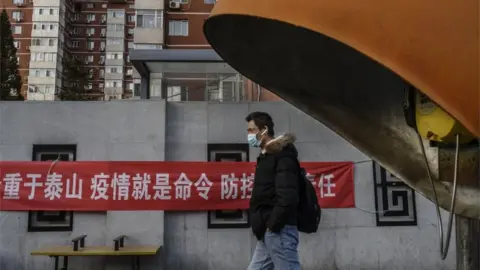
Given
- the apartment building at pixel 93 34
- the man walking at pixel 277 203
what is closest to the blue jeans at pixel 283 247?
the man walking at pixel 277 203

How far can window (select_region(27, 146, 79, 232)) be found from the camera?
6551mm

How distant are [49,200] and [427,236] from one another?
210 inches

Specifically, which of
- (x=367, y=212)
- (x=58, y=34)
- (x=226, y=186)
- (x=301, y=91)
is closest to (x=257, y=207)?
(x=301, y=91)

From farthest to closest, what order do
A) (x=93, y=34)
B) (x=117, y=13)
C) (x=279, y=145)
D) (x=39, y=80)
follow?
(x=93, y=34) < (x=117, y=13) < (x=39, y=80) < (x=279, y=145)

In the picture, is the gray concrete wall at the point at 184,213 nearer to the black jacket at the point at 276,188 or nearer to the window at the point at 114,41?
the black jacket at the point at 276,188

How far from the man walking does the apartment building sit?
32048mm

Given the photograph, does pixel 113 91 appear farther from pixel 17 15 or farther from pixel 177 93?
pixel 177 93

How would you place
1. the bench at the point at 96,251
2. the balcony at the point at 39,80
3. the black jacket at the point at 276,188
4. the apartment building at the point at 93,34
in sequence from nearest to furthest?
the black jacket at the point at 276,188
the bench at the point at 96,251
the apartment building at the point at 93,34
the balcony at the point at 39,80

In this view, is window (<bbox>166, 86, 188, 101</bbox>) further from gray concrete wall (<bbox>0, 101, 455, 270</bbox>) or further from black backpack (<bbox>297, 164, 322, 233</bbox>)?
black backpack (<bbox>297, 164, 322, 233</bbox>)

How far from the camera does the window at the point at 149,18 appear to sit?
34875 mm

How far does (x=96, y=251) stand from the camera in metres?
5.88

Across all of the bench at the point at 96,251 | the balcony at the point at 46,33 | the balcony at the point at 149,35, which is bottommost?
→ the bench at the point at 96,251

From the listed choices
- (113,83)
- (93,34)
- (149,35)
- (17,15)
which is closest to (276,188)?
(149,35)

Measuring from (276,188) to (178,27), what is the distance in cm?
3480
